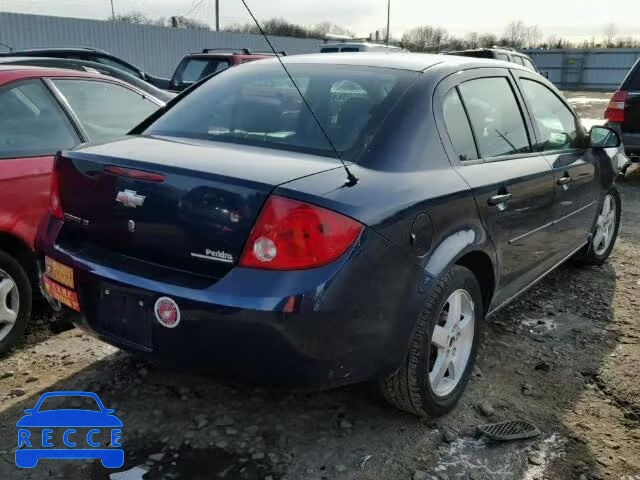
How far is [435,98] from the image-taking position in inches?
113

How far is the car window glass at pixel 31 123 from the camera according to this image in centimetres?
346

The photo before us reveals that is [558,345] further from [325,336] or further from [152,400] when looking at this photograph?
[152,400]

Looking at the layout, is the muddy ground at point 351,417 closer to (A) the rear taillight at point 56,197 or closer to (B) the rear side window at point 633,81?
(A) the rear taillight at point 56,197

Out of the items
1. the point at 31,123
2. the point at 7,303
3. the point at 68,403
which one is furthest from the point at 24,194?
the point at 68,403

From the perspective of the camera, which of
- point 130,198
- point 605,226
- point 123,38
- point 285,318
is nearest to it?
point 285,318

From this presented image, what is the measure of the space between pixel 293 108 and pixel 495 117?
1154 millimetres

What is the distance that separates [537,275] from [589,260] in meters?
1.46

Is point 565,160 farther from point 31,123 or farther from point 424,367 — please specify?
point 31,123

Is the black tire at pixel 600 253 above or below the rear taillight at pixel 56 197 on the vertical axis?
below

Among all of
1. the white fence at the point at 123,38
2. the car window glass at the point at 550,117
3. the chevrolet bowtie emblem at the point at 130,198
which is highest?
the white fence at the point at 123,38

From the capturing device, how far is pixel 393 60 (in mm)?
3188

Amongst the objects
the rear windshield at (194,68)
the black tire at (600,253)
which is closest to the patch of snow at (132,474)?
the black tire at (600,253)

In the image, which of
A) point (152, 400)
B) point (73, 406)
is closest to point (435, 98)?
point (152, 400)

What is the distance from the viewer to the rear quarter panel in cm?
330
